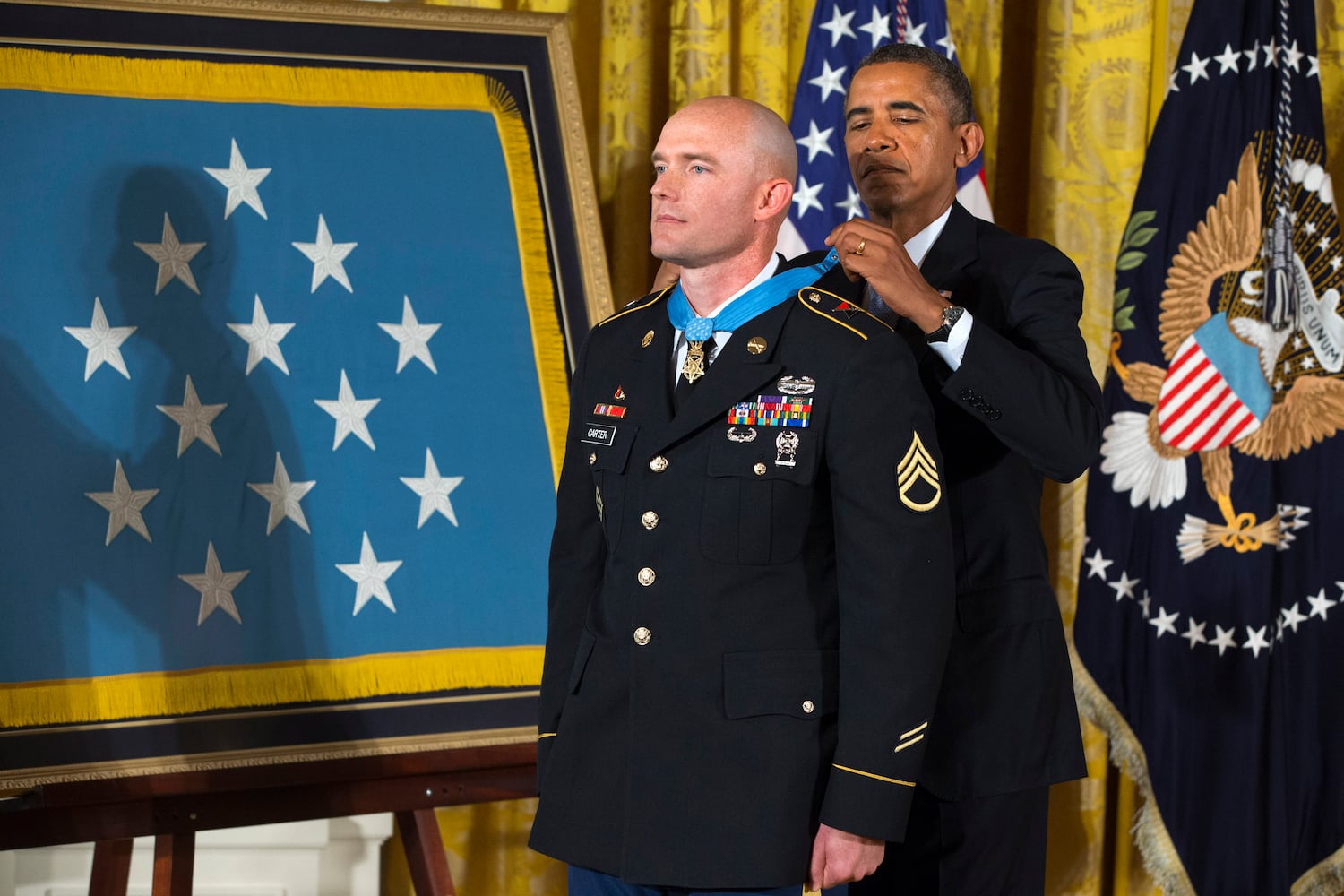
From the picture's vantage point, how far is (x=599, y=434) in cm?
147

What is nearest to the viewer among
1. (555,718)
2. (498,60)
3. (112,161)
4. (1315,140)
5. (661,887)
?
(661,887)

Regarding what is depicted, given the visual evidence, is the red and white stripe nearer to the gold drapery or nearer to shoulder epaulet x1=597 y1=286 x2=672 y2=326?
the gold drapery

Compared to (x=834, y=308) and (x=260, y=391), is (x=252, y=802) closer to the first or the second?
(x=260, y=391)

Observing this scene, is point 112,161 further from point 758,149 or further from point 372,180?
point 758,149

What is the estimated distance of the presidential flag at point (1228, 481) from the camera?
277 cm

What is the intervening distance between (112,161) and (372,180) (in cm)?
42

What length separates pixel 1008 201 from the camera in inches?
127

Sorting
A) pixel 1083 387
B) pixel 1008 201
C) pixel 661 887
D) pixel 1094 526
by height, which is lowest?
pixel 661 887

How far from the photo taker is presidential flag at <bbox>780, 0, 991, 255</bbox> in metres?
2.76

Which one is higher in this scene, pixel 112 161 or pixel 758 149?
pixel 112 161

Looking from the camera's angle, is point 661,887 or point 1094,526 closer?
point 661,887

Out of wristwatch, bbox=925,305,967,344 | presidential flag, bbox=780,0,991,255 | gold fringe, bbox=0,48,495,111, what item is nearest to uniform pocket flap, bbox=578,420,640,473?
wristwatch, bbox=925,305,967,344

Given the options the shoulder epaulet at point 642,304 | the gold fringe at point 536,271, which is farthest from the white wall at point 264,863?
the shoulder epaulet at point 642,304

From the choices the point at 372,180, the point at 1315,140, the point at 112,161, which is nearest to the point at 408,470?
the point at 372,180
